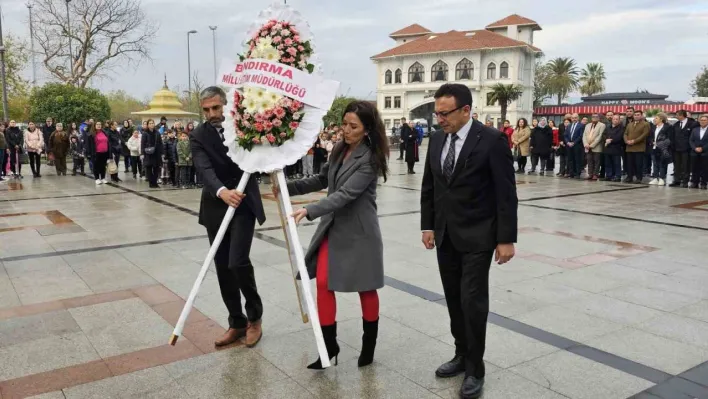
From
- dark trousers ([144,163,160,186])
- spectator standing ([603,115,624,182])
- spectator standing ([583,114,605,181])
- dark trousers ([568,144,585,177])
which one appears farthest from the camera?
dark trousers ([568,144,585,177])

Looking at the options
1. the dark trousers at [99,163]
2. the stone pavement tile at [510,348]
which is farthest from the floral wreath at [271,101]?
the dark trousers at [99,163]

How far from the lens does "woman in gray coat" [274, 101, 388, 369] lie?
338 centimetres

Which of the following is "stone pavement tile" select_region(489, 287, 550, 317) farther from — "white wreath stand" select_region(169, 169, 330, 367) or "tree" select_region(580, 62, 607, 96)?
"tree" select_region(580, 62, 607, 96)

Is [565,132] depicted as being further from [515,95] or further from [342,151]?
[515,95]

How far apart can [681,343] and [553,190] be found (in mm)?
9747

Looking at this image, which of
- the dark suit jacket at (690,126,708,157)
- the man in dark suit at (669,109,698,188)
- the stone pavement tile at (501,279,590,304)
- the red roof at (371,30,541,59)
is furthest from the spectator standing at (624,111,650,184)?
the red roof at (371,30,541,59)

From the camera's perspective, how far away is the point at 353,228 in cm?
343

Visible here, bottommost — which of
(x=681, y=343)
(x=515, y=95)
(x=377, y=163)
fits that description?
(x=681, y=343)

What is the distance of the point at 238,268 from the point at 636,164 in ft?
45.5

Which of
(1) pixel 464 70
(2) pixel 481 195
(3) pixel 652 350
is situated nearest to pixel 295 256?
(2) pixel 481 195

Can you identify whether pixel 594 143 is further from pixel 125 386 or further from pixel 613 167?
pixel 125 386

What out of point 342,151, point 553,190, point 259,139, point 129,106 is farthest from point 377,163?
point 129,106

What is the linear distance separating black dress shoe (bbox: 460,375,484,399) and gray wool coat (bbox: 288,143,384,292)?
0.74 m

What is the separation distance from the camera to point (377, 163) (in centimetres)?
343
